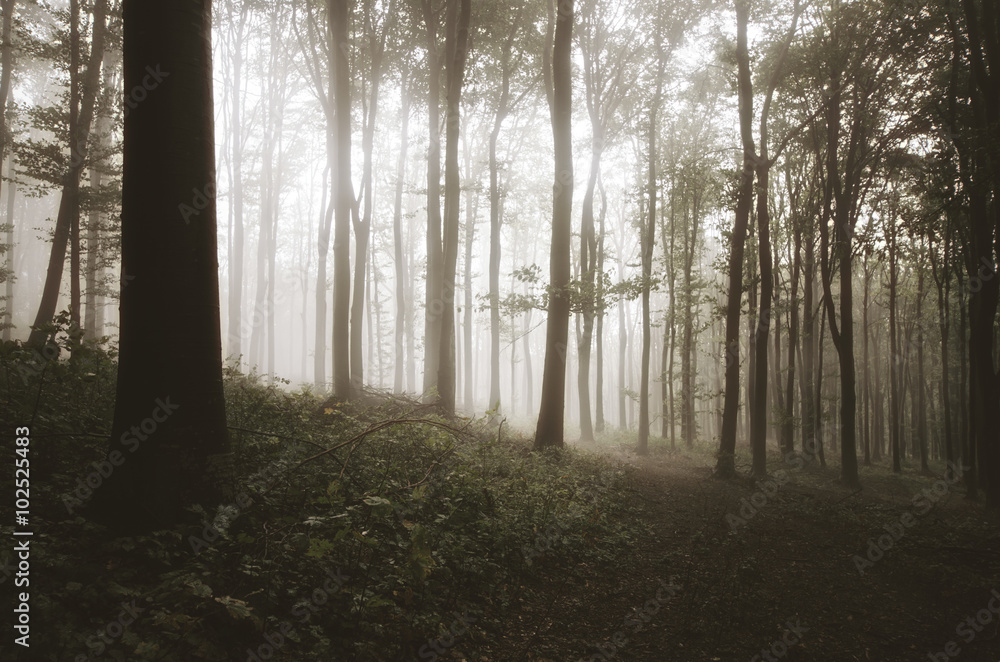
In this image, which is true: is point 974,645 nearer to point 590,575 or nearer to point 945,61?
point 590,575

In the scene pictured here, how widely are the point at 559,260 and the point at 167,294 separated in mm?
8796

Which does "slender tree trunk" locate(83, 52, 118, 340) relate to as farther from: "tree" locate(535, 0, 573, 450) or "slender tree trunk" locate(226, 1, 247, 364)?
"tree" locate(535, 0, 573, 450)

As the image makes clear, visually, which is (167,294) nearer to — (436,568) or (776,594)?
(436,568)

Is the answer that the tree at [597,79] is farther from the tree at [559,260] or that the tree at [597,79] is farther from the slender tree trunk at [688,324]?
the tree at [559,260]

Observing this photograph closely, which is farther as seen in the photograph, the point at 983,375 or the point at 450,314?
the point at 450,314

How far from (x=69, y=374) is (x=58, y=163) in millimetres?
9768

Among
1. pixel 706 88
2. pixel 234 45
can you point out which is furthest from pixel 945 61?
pixel 234 45

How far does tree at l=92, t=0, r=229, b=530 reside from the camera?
3.70 m

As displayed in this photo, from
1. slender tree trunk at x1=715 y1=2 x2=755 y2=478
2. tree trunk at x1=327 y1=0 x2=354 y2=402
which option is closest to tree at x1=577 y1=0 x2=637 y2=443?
slender tree trunk at x1=715 y1=2 x2=755 y2=478

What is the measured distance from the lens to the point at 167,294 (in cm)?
381

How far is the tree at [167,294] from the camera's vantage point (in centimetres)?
370

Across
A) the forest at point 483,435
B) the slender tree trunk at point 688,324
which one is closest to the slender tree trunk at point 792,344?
the forest at point 483,435

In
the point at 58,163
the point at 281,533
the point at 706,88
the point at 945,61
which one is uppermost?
the point at 706,88

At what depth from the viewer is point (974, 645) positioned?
14.4 ft
